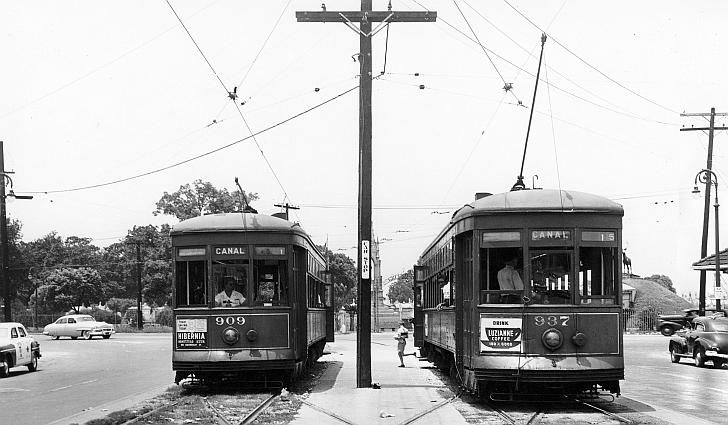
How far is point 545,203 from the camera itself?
14.0 metres

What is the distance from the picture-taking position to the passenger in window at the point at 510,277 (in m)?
13.9

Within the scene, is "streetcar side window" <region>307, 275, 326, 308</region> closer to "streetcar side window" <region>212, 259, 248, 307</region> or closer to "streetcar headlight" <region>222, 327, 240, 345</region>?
"streetcar side window" <region>212, 259, 248, 307</region>

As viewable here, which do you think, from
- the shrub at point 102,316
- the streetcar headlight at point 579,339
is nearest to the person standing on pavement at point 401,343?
the streetcar headlight at point 579,339

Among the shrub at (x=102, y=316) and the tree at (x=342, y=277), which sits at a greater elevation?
the tree at (x=342, y=277)

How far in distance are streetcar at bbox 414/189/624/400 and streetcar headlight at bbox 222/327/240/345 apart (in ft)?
13.8

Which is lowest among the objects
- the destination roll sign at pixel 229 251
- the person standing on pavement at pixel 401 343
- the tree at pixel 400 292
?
the tree at pixel 400 292

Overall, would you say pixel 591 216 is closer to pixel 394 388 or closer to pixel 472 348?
pixel 472 348

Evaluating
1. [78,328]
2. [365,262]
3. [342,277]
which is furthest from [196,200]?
[365,262]

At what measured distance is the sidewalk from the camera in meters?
13.0

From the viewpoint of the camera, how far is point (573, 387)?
48.5 ft

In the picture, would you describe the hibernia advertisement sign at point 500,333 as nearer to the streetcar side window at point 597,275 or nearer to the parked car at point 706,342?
the streetcar side window at point 597,275

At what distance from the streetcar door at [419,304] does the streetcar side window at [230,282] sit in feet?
24.5

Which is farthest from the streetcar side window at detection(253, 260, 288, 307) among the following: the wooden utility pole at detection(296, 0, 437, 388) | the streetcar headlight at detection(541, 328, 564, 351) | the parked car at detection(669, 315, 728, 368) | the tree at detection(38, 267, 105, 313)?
the tree at detection(38, 267, 105, 313)

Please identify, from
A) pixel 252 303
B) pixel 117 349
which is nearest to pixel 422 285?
pixel 252 303
